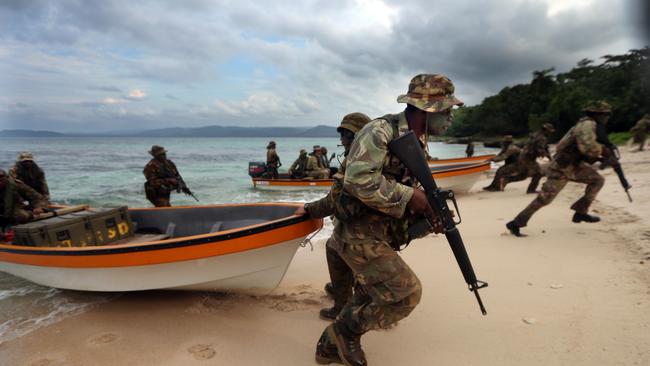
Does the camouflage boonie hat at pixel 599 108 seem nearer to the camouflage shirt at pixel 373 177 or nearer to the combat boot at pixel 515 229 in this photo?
the combat boot at pixel 515 229

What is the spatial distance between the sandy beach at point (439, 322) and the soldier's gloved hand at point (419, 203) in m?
1.17

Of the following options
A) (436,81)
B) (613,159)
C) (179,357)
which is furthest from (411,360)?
(613,159)

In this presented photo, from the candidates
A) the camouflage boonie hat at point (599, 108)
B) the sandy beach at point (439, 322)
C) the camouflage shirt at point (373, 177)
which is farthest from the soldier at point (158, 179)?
the camouflage boonie hat at point (599, 108)

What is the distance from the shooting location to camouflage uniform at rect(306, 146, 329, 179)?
1305cm

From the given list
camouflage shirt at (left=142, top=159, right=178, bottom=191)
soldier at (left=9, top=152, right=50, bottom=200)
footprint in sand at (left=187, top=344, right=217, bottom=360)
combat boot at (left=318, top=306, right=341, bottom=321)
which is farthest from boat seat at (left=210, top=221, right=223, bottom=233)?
soldier at (left=9, top=152, right=50, bottom=200)

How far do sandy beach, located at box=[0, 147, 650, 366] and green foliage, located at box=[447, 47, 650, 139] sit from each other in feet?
91.5

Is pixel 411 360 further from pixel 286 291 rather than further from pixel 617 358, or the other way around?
pixel 286 291

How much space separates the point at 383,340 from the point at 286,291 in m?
1.43

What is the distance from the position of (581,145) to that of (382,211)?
4234mm

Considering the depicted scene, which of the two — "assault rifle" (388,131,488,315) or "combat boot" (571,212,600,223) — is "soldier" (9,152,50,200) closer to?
"assault rifle" (388,131,488,315)

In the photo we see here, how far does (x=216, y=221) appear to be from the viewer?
4902mm

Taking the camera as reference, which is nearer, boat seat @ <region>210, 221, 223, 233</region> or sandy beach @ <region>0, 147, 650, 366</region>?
sandy beach @ <region>0, 147, 650, 366</region>

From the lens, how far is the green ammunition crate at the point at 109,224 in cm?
441

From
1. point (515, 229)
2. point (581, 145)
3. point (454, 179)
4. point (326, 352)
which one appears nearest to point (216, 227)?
point (326, 352)
